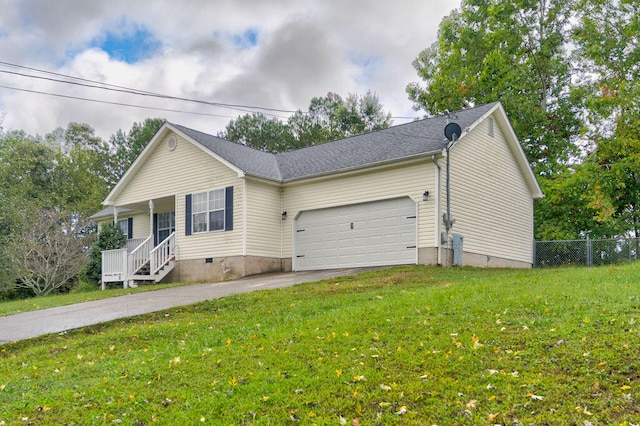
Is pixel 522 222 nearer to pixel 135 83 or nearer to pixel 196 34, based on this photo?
pixel 196 34

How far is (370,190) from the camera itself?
15.8 metres

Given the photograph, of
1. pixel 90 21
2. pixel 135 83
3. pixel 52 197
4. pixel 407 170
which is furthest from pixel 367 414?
pixel 52 197

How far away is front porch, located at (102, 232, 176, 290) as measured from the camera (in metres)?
17.9

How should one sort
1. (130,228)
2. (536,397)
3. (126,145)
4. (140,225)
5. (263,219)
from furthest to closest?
(126,145), (130,228), (140,225), (263,219), (536,397)

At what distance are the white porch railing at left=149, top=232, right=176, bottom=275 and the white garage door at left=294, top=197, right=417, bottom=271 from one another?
4.32 metres

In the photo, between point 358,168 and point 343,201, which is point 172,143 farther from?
point 358,168

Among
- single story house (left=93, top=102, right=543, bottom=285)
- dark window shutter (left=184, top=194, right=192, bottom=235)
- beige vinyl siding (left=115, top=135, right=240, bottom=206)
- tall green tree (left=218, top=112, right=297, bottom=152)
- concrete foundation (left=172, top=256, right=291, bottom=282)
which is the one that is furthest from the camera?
tall green tree (left=218, top=112, right=297, bottom=152)

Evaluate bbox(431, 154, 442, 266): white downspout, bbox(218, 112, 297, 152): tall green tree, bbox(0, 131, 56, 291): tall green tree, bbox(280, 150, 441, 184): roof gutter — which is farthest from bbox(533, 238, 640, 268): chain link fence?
bbox(0, 131, 56, 291): tall green tree

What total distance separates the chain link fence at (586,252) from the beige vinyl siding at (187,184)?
11112 mm

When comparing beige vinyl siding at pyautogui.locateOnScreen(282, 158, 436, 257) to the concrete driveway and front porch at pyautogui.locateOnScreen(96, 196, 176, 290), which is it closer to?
the concrete driveway

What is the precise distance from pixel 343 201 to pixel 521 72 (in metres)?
14.1

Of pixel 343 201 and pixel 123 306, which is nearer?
pixel 123 306

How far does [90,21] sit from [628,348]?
1585cm

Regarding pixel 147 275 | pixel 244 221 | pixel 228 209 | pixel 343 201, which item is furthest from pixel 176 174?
pixel 343 201
